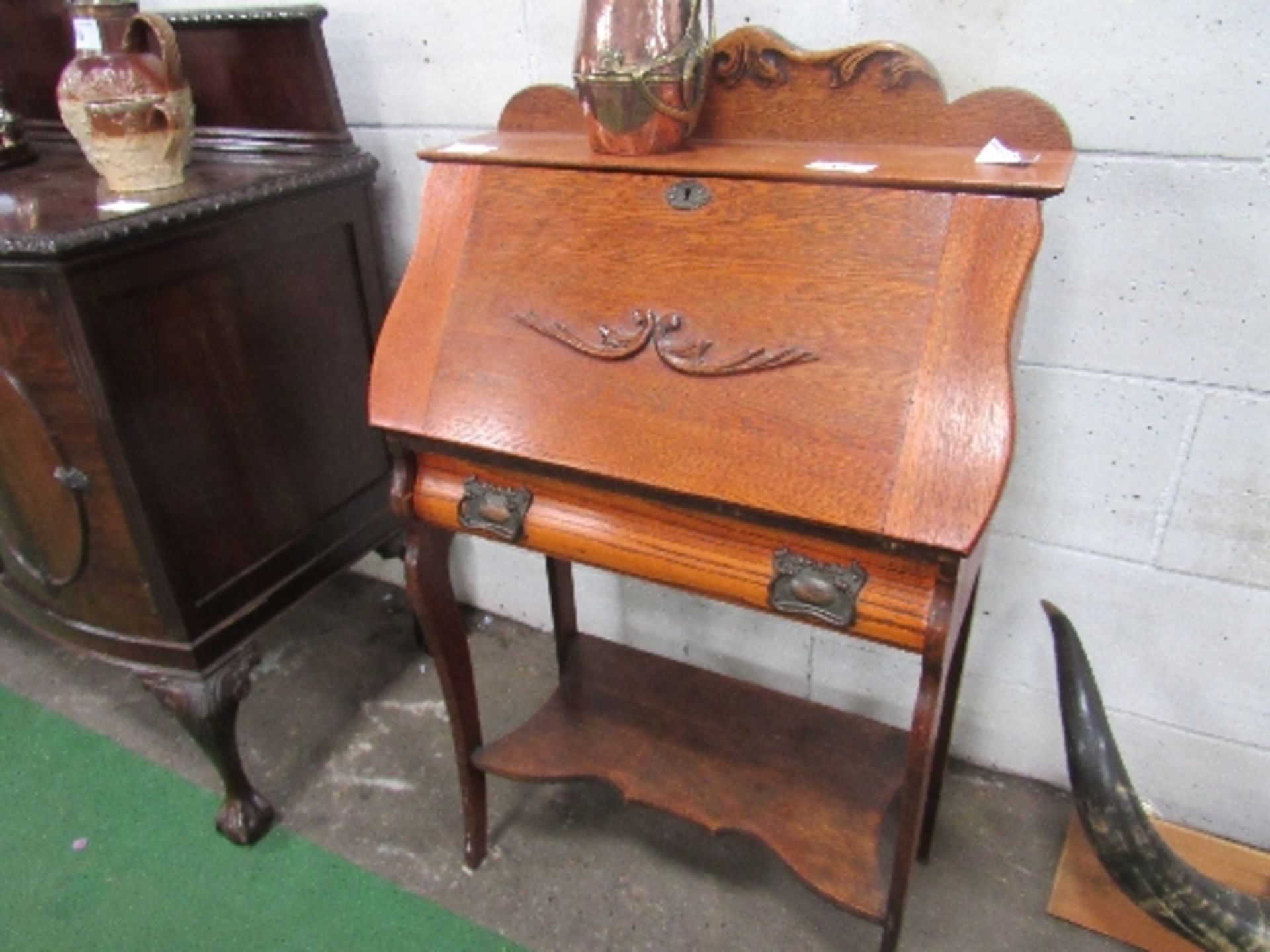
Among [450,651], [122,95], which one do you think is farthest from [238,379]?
[450,651]

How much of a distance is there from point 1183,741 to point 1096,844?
0.44 m

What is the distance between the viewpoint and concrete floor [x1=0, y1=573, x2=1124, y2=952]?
4.46ft

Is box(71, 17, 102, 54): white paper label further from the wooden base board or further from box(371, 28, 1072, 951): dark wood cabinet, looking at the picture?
the wooden base board

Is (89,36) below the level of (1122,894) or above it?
above

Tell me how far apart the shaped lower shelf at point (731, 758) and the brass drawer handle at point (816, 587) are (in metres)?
0.45

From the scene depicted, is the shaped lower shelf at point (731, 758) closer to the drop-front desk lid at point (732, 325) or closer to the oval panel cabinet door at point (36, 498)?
the drop-front desk lid at point (732, 325)

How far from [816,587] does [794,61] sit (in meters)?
0.64

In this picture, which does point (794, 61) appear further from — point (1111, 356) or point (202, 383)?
point (202, 383)

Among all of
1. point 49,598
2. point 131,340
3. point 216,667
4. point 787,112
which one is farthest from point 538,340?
point 49,598

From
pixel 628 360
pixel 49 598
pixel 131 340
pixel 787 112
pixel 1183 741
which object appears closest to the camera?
pixel 628 360

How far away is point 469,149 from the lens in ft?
3.57

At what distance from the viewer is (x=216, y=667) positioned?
1429 millimetres

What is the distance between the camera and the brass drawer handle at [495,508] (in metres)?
1.04

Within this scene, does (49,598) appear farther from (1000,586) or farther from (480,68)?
(1000,586)
